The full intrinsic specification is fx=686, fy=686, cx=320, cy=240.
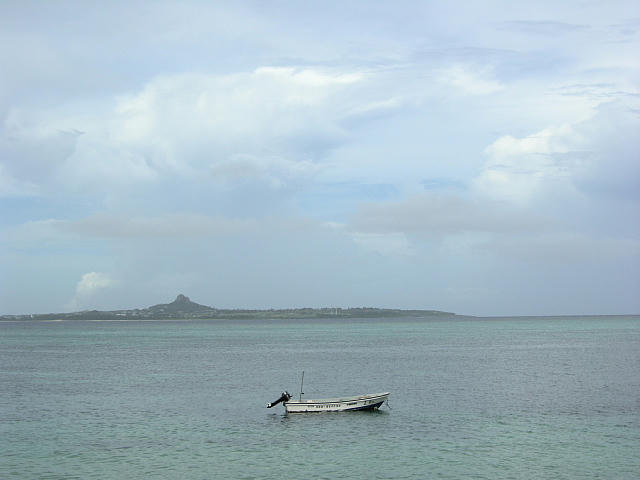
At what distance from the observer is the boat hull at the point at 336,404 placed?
Answer: 2196 inches

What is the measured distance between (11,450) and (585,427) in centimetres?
3878

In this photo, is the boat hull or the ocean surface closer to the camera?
the ocean surface

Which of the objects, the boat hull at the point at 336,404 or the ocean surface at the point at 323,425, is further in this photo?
the boat hull at the point at 336,404

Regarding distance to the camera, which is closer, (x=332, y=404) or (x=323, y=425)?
(x=323, y=425)

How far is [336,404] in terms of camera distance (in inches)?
2218

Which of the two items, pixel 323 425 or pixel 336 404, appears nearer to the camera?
pixel 323 425

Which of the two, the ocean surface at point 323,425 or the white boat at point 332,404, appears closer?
the ocean surface at point 323,425

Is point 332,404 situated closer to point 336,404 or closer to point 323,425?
point 336,404

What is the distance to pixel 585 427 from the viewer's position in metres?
49.2

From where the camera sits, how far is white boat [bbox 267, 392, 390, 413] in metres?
55.8

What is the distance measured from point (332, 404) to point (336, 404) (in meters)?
0.34

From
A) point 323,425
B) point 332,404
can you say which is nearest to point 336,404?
point 332,404

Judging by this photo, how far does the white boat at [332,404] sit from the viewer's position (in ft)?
183

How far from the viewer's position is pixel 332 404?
5625 centimetres
